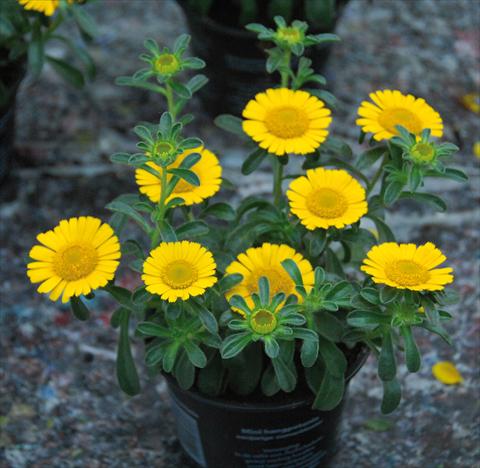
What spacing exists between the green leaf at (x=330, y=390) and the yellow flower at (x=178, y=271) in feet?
0.99

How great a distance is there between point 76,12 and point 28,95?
2.10ft

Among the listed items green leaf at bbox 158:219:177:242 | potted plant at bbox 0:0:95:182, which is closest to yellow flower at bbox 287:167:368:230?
green leaf at bbox 158:219:177:242

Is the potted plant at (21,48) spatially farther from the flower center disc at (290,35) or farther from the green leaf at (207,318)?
the green leaf at (207,318)

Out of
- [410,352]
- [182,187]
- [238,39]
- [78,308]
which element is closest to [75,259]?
[78,308]

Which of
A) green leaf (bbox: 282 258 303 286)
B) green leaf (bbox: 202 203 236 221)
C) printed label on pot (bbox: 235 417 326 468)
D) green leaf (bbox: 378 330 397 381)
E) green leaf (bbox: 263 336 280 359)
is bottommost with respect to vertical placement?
printed label on pot (bbox: 235 417 326 468)

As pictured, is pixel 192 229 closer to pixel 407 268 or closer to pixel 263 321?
pixel 263 321

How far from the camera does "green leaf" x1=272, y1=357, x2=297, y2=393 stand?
1434 millimetres

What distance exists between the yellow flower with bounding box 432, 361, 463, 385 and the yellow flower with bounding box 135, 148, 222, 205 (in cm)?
81

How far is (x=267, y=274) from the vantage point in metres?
1.50

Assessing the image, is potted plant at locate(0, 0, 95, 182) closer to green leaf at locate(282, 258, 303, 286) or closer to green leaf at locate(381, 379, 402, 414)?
green leaf at locate(282, 258, 303, 286)

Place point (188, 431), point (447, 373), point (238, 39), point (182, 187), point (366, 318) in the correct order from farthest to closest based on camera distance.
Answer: point (238, 39) → point (447, 373) → point (188, 431) → point (182, 187) → point (366, 318)

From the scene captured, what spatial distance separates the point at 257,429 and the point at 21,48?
115cm

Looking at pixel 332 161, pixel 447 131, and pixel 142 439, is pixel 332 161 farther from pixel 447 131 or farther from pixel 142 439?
pixel 447 131

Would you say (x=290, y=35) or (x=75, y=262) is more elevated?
(x=290, y=35)
